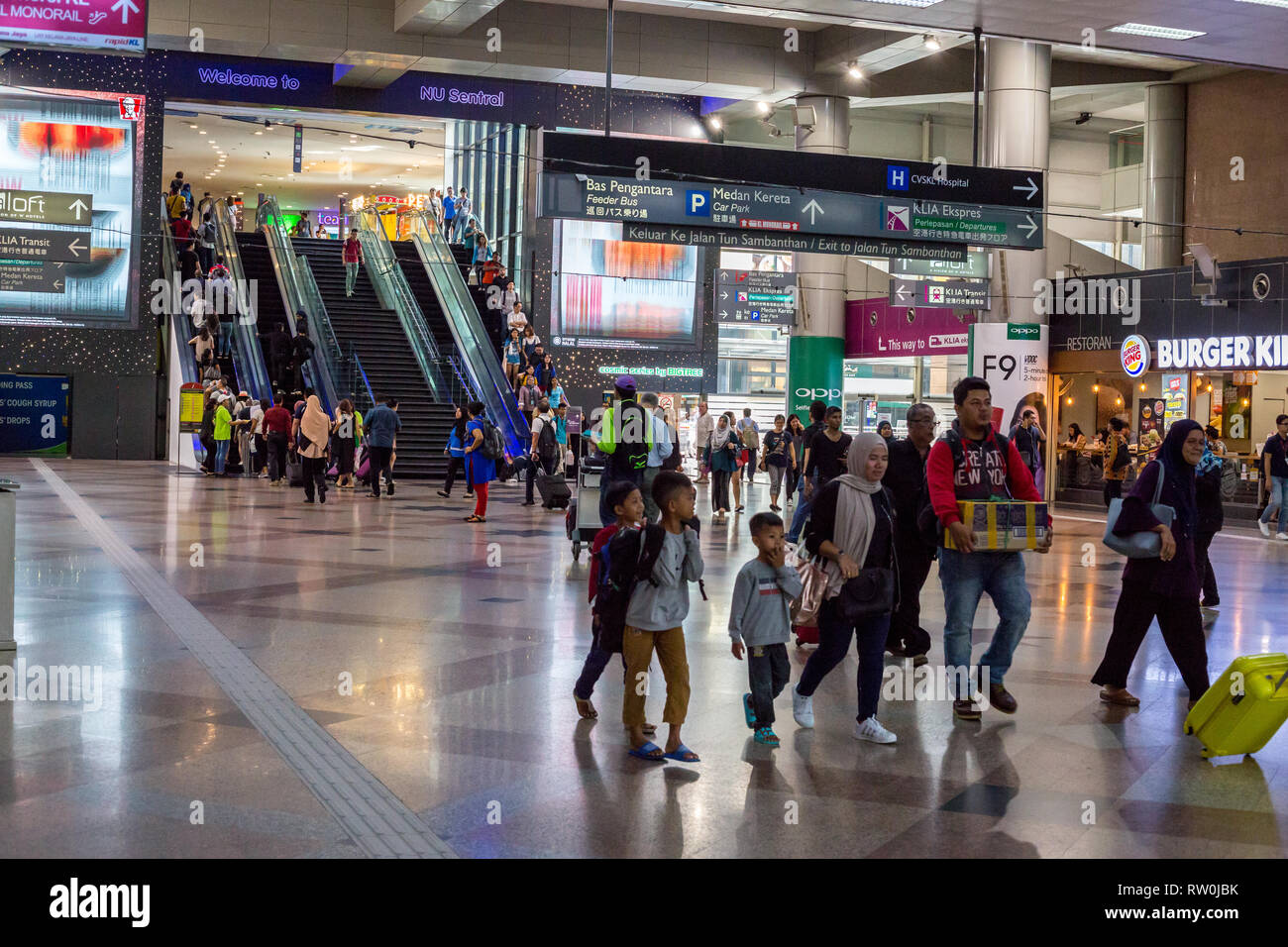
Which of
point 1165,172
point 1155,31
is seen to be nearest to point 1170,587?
point 1155,31

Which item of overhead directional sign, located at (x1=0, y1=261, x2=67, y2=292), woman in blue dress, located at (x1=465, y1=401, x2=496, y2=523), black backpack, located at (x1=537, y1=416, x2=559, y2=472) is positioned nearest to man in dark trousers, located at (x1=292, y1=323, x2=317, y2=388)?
overhead directional sign, located at (x1=0, y1=261, x2=67, y2=292)

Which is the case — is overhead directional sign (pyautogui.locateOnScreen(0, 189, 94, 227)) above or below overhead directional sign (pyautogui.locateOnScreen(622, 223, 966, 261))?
above

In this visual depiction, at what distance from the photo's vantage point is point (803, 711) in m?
6.36

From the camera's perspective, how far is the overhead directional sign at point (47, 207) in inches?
1123

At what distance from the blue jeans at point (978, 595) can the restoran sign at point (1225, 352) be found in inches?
702

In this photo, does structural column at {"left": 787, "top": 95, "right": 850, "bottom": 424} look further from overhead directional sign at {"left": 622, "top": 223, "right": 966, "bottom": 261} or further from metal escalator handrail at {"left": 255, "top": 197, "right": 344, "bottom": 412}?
overhead directional sign at {"left": 622, "top": 223, "right": 966, "bottom": 261}

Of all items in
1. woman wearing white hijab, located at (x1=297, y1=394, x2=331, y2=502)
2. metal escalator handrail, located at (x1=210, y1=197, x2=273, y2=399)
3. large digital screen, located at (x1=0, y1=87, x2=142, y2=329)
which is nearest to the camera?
woman wearing white hijab, located at (x1=297, y1=394, x2=331, y2=502)

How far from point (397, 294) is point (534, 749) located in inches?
986

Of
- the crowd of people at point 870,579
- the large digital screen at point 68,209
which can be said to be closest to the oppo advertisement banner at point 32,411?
the large digital screen at point 68,209

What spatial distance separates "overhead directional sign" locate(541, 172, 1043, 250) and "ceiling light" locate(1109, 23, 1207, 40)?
14.4ft

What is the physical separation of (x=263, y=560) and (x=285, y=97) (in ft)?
66.9

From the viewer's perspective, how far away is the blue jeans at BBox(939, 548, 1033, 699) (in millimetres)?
6645

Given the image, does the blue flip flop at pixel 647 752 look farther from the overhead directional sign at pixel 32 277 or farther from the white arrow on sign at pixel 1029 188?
the overhead directional sign at pixel 32 277

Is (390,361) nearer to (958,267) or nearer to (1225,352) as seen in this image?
(958,267)
